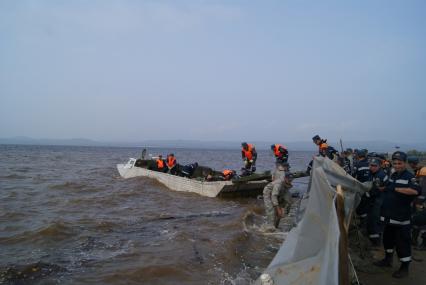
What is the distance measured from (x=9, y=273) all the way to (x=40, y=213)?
17.2ft

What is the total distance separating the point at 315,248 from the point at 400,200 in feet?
8.28

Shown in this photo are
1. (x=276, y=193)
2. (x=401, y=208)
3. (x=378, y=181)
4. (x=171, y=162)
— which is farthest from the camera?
(x=171, y=162)

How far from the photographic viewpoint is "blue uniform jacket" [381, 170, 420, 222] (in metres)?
5.18

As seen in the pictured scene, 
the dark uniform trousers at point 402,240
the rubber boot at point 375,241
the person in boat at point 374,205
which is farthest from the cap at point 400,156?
the rubber boot at point 375,241

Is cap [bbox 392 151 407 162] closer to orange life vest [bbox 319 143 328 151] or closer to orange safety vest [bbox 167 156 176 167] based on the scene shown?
orange life vest [bbox 319 143 328 151]

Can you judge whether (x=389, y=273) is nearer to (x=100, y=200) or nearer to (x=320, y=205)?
(x=320, y=205)

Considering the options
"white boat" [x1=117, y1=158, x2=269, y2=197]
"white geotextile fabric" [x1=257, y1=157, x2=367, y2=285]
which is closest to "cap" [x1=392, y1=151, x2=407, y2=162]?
"white geotextile fabric" [x1=257, y1=157, x2=367, y2=285]

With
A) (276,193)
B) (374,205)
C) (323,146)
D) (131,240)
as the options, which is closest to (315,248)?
(374,205)

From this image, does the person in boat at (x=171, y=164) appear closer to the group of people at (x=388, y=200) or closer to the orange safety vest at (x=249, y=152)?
the orange safety vest at (x=249, y=152)

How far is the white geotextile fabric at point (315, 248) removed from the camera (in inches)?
121

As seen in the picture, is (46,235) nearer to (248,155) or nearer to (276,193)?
(276,193)

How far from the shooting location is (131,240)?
827cm

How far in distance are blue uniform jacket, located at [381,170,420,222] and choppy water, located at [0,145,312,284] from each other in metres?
2.36

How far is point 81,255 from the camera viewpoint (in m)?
7.09
